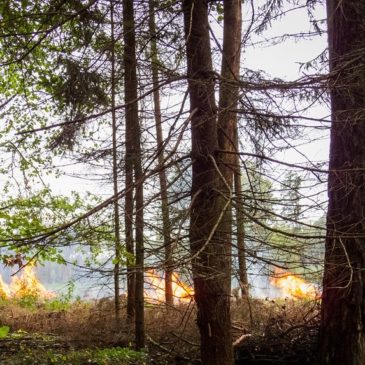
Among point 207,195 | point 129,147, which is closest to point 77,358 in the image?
point 129,147

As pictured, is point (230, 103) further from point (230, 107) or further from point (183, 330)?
point (183, 330)

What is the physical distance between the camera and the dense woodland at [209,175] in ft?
13.2

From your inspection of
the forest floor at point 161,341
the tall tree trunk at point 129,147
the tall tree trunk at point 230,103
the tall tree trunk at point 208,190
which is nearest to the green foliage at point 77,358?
the forest floor at point 161,341

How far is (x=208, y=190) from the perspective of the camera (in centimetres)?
466

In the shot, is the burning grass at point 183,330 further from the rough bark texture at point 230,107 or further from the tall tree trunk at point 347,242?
the rough bark texture at point 230,107

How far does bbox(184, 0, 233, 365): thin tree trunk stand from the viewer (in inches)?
176

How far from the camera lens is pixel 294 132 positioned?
188 inches

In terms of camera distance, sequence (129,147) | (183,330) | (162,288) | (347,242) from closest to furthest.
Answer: (183,330)
(347,242)
(162,288)
(129,147)

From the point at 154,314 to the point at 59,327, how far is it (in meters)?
2.16

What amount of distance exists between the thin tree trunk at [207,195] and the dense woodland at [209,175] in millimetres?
18

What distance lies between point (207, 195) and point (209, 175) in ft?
0.88

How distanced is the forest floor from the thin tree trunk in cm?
36

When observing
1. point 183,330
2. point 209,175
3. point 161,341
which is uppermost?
point 209,175

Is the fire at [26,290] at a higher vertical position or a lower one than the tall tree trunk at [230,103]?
lower
